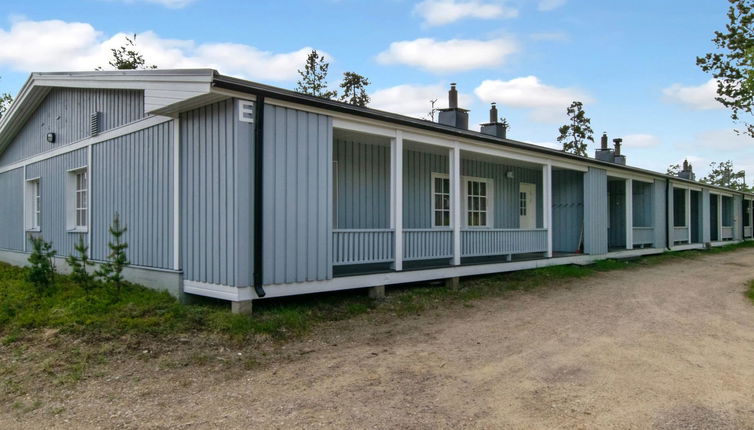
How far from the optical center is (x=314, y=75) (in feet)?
98.9

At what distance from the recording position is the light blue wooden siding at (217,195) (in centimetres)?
637

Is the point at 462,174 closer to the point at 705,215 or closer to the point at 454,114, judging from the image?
the point at 454,114

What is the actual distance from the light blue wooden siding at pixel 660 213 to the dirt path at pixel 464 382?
9.61 m

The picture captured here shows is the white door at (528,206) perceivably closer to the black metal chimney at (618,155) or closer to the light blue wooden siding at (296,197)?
the black metal chimney at (618,155)

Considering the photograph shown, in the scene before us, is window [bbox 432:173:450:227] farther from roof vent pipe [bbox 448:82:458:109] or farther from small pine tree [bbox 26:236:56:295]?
small pine tree [bbox 26:236:56:295]

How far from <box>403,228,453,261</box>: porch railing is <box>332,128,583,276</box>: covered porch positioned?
0.06 feet

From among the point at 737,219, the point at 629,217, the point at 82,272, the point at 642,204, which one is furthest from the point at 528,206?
the point at 737,219

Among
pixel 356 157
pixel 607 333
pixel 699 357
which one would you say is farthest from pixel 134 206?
pixel 699 357

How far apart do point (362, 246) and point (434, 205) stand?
12.3 ft

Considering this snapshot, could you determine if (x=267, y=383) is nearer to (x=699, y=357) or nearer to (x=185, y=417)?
(x=185, y=417)

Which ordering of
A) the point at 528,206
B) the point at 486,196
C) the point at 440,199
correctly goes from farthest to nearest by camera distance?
the point at 528,206, the point at 486,196, the point at 440,199

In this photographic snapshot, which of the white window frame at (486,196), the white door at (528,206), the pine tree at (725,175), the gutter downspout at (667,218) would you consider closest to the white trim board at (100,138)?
the white window frame at (486,196)

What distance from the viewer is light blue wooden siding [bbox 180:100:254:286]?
20.9 ft

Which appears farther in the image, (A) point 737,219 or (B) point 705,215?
A: (A) point 737,219
